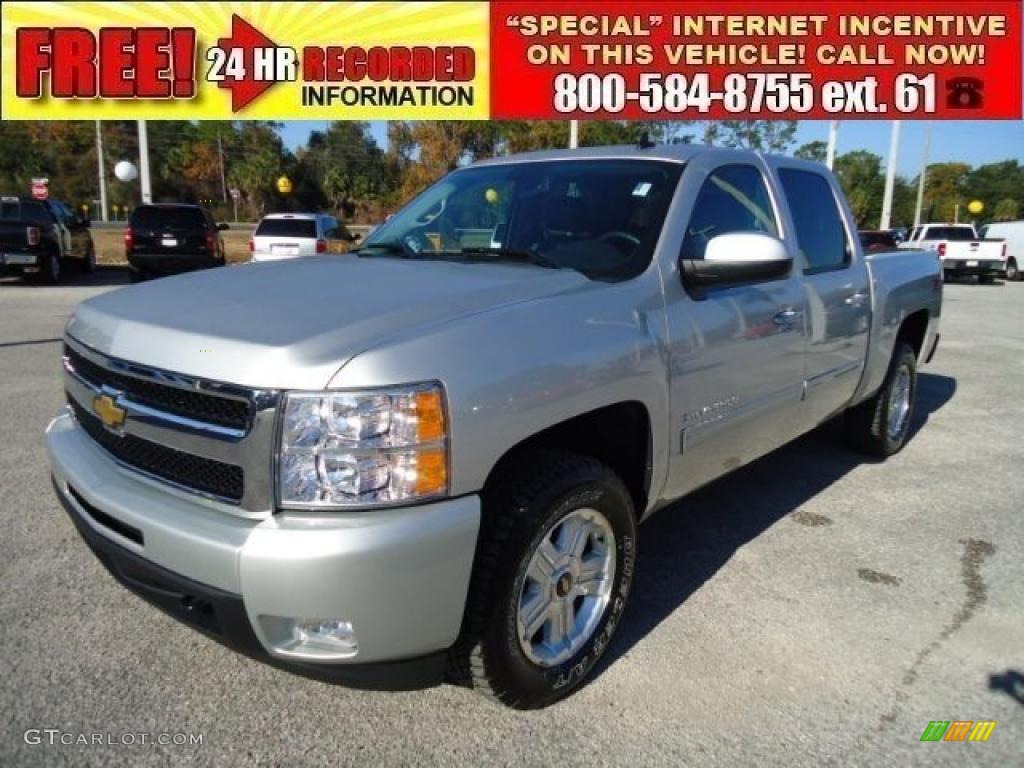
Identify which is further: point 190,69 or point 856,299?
point 190,69

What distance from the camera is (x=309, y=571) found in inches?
76.6

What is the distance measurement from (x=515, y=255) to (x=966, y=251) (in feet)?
83.6

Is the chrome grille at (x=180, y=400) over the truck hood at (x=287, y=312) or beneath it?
beneath

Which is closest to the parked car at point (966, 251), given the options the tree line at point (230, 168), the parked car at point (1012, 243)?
the parked car at point (1012, 243)

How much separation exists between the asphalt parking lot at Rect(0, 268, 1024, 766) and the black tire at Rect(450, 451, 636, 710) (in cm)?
14

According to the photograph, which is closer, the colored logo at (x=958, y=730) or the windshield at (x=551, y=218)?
the colored logo at (x=958, y=730)

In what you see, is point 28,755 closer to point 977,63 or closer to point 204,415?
point 204,415

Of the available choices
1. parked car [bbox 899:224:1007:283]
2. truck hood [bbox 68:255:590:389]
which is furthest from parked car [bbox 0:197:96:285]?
parked car [bbox 899:224:1007:283]

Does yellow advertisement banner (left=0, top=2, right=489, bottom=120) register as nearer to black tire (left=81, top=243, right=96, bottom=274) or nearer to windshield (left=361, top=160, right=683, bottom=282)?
black tire (left=81, top=243, right=96, bottom=274)

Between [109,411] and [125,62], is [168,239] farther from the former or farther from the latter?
[109,411]

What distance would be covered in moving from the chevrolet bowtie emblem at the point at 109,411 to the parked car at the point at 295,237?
40.3 ft

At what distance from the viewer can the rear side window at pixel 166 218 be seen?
1619 cm

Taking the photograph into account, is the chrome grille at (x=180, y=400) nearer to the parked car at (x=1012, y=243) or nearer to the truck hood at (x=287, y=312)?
the truck hood at (x=287, y=312)

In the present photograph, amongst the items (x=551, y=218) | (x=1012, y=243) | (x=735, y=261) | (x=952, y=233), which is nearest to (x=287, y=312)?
(x=551, y=218)
